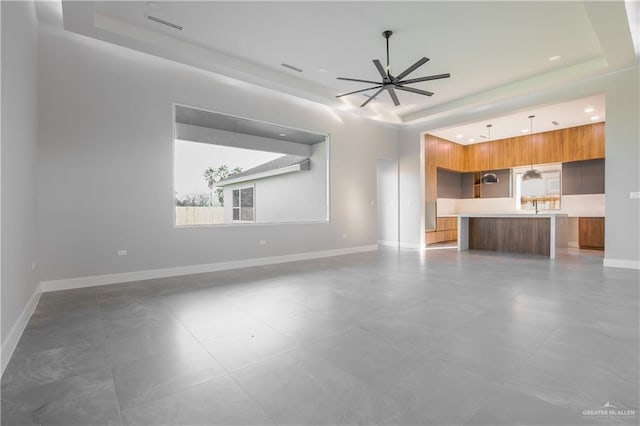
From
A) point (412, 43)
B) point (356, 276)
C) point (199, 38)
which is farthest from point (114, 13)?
point (356, 276)

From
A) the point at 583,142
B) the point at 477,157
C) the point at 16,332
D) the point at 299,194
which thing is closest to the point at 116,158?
the point at 16,332

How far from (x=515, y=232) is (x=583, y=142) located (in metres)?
3.33

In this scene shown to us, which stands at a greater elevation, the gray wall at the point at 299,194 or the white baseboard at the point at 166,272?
the gray wall at the point at 299,194

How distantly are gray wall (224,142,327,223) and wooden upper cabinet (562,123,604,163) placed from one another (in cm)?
679

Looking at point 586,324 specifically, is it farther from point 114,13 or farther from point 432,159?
point 432,159

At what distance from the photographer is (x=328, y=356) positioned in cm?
216

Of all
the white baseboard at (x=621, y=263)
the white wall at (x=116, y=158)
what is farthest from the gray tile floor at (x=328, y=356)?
the white baseboard at (x=621, y=263)

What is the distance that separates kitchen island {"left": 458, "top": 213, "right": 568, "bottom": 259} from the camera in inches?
275

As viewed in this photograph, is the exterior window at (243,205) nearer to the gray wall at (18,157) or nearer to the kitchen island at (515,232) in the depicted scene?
the gray wall at (18,157)

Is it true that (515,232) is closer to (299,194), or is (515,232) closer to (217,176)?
(299,194)

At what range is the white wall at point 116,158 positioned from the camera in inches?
159

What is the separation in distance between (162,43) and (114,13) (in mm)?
632

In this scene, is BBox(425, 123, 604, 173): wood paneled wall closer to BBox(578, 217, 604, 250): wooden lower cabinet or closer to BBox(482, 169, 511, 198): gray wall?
BBox(482, 169, 511, 198): gray wall

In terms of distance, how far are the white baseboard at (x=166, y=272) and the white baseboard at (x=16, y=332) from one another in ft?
2.22
